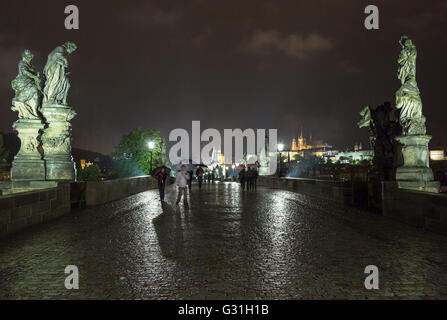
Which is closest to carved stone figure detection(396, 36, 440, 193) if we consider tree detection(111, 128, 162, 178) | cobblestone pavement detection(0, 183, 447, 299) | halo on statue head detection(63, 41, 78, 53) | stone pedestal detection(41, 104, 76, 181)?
cobblestone pavement detection(0, 183, 447, 299)

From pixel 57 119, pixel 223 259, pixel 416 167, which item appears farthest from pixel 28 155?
pixel 416 167

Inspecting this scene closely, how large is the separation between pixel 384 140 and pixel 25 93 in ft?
43.6

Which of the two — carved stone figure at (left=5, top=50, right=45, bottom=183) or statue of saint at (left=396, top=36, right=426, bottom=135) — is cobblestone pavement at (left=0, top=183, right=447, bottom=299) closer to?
carved stone figure at (left=5, top=50, right=45, bottom=183)

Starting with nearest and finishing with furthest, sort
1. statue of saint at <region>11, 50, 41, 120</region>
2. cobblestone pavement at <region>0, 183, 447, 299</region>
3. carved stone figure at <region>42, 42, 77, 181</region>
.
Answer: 1. cobblestone pavement at <region>0, 183, 447, 299</region>
2. statue of saint at <region>11, 50, 41, 120</region>
3. carved stone figure at <region>42, 42, 77, 181</region>

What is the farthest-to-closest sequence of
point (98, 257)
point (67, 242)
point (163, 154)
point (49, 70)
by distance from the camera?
point (163, 154)
point (49, 70)
point (67, 242)
point (98, 257)

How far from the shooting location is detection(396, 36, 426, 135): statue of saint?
12266 mm

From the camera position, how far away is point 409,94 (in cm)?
1239

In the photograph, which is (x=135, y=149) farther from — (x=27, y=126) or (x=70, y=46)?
(x=27, y=126)

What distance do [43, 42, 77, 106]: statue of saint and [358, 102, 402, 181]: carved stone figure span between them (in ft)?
39.3

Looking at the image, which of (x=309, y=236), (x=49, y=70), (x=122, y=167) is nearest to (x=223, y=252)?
(x=309, y=236)

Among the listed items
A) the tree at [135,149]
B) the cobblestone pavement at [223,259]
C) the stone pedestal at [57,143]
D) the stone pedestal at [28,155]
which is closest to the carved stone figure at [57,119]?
the stone pedestal at [57,143]

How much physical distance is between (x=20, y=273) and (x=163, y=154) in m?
33.4
